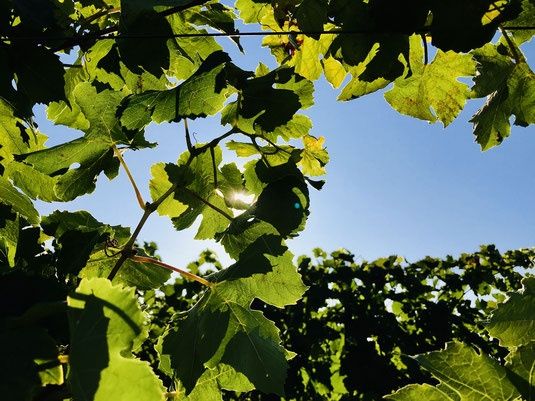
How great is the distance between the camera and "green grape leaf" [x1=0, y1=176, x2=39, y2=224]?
181 centimetres

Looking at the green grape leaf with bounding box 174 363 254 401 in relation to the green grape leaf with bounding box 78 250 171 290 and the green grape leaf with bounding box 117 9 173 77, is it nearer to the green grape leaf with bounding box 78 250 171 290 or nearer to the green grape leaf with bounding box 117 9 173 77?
the green grape leaf with bounding box 78 250 171 290

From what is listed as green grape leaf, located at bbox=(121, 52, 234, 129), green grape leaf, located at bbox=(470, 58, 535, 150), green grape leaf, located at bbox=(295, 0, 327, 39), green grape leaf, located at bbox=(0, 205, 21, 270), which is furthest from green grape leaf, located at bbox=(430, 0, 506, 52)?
green grape leaf, located at bbox=(0, 205, 21, 270)

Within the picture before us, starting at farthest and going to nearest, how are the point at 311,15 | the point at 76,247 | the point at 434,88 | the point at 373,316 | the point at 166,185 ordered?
the point at 373,316 < the point at 166,185 < the point at 434,88 < the point at 311,15 < the point at 76,247

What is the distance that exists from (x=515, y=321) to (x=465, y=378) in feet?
0.99

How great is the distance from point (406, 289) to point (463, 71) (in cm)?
759

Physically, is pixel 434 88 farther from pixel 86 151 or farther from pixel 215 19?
pixel 86 151

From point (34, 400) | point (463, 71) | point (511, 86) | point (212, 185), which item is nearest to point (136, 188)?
point (212, 185)

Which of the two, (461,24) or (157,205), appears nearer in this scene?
(461,24)

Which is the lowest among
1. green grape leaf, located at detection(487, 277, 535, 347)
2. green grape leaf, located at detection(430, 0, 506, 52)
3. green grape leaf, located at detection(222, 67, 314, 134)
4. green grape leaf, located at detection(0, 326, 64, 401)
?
green grape leaf, located at detection(487, 277, 535, 347)

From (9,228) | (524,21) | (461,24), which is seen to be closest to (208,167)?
(9,228)

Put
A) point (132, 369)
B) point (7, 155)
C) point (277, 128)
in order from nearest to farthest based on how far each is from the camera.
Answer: point (132, 369), point (277, 128), point (7, 155)

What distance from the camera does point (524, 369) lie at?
0.89m

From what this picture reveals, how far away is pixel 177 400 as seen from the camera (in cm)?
141

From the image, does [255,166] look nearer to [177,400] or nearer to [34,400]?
[177,400]
